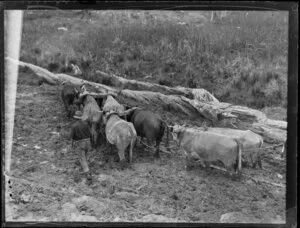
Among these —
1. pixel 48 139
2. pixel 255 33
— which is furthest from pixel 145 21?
pixel 48 139

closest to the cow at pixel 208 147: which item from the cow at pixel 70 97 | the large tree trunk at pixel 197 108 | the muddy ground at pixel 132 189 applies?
the muddy ground at pixel 132 189

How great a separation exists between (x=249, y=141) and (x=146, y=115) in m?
1.26

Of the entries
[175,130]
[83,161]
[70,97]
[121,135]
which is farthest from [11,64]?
[175,130]

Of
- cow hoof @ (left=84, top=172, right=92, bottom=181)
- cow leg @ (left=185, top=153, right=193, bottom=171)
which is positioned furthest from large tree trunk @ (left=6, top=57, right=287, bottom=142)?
cow hoof @ (left=84, top=172, right=92, bottom=181)

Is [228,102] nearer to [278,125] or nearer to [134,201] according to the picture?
[278,125]

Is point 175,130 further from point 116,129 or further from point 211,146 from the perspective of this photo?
point 116,129

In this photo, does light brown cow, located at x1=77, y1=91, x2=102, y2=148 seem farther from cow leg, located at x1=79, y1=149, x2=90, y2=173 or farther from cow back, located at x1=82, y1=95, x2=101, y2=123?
cow leg, located at x1=79, y1=149, x2=90, y2=173

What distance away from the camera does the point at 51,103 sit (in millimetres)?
5855

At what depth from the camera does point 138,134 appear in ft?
18.6

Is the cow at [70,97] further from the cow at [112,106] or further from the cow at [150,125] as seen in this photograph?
the cow at [150,125]

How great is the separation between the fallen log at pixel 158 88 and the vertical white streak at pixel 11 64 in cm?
102

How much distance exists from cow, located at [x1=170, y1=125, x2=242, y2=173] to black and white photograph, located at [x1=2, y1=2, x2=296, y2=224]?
0.01 metres

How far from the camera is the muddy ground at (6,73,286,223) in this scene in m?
5.50

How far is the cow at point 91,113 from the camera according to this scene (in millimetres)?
5742
